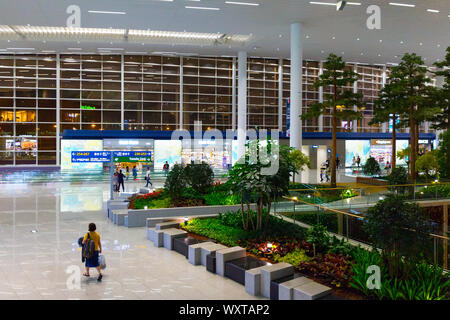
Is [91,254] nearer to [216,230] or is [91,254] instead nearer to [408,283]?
[216,230]

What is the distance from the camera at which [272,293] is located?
702 cm

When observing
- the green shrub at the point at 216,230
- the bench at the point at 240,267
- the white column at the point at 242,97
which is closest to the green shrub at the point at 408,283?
the bench at the point at 240,267

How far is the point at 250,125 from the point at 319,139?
703 cm

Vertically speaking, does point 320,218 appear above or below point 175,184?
below

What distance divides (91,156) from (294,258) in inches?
572

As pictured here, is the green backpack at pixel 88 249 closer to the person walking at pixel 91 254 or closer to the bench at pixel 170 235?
the person walking at pixel 91 254

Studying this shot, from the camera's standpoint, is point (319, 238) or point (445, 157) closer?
point (319, 238)

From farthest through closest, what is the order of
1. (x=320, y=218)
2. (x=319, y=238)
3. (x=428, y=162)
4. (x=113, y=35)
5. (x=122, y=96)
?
1. (x=122, y=96)
2. (x=113, y=35)
3. (x=428, y=162)
4. (x=320, y=218)
5. (x=319, y=238)

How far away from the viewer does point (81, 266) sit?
9023 mm

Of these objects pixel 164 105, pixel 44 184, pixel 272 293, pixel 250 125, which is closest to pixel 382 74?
pixel 250 125

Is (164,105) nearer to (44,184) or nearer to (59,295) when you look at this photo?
(44,184)

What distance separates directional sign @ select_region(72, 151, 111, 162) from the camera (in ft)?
64.9

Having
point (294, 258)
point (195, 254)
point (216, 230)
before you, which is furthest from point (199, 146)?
point (294, 258)

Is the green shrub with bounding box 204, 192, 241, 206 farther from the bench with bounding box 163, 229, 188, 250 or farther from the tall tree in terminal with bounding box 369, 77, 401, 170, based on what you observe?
the tall tree in terminal with bounding box 369, 77, 401, 170
